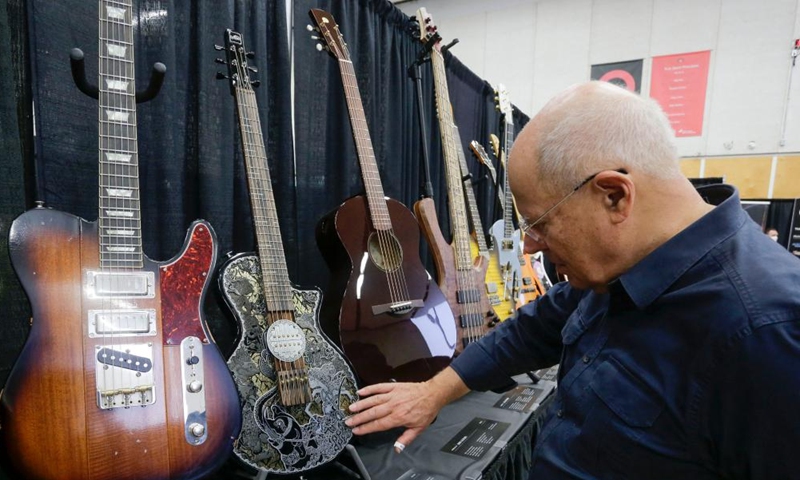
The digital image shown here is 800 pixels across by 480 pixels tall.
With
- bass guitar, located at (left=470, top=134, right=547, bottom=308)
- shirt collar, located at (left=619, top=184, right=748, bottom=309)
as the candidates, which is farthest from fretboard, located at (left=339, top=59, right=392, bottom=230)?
bass guitar, located at (left=470, top=134, right=547, bottom=308)

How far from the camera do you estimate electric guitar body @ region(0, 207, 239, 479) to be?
2.72 feet

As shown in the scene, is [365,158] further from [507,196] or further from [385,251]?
[507,196]

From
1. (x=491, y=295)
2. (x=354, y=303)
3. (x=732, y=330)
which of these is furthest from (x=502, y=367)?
(x=491, y=295)

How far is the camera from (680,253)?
74cm

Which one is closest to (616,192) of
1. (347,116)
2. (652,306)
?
(652,306)

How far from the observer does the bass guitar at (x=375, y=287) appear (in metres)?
1.39

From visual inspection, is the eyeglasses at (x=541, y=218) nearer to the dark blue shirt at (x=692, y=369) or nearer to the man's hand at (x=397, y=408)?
the dark blue shirt at (x=692, y=369)

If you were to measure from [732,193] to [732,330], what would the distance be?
12.6 inches

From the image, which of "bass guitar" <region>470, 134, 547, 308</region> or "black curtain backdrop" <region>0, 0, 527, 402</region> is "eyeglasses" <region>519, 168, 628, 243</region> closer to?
"black curtain backdrop" <region>0, 0, 527, 402</region>

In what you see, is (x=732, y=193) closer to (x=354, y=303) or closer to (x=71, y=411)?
(x=354, y=303)

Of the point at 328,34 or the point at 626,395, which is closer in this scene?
the point at 626,395

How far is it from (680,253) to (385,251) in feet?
3.17

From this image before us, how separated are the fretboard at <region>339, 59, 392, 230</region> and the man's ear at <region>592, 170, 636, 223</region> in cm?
88

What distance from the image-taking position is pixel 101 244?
95 centimetres
